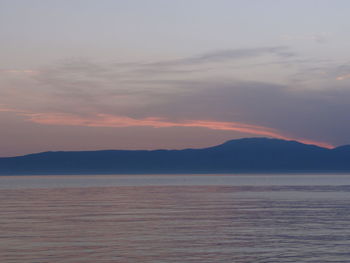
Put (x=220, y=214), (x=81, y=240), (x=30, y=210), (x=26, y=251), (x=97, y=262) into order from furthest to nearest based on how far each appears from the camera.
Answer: (x=30, y=210) < (x=220, y=214) < (x=81, y=240) < (x=26, y=251) < (x=97, y=262)

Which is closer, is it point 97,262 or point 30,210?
point 97,262

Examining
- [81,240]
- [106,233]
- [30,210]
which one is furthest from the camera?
[30,210]

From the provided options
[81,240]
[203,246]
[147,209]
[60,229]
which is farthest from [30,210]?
[203,246]

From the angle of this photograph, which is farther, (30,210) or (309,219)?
(30,210)

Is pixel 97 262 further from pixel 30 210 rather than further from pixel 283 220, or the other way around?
pixel 30 210

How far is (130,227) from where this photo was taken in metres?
33.6

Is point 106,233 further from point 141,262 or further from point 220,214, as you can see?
point 220,214

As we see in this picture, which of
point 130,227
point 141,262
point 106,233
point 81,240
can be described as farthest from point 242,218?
point 141,262

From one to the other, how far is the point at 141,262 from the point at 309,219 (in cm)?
1769

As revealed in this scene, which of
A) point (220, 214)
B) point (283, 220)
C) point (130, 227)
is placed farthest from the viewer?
point (220, 214)

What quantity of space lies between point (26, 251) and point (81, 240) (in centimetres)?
363

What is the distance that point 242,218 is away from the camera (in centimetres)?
3900

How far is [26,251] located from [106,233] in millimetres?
6340

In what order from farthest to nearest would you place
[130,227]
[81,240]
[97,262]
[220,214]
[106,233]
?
[220,214] < [130,227] < [106,233] < [81,240] < [97,262]
